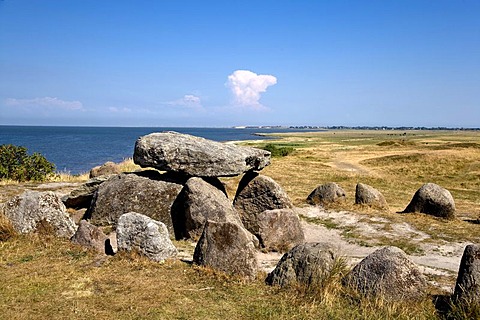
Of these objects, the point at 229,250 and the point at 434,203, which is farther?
the point at 434,203

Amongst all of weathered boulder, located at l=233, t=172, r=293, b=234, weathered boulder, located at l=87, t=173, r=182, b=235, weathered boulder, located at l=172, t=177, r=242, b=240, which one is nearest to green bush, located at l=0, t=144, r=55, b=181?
weathered boulder, located at l=87, t=173, r=182, b=235

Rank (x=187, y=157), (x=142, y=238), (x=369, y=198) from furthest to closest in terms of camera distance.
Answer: (x=369, y=198) < (x=187, y=157) < (x=142, y=238)

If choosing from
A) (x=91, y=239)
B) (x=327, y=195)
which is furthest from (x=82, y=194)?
(x=327, y=195)

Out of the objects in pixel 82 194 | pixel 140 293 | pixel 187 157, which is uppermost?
pixel 187 157

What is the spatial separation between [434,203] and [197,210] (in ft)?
38.5

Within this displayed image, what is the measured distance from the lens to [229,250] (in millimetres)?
9781

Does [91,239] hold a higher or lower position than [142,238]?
lower

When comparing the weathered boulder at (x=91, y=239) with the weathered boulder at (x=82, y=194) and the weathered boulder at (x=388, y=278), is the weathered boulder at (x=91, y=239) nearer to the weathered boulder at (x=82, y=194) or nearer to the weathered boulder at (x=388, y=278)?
the weathered boulder at (x=82, y=194)

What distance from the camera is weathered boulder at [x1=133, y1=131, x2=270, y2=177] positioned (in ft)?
52.8

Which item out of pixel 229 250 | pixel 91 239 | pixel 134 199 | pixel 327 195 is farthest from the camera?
pixel 327 195

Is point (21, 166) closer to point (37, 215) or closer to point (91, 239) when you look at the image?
point (37, 215)

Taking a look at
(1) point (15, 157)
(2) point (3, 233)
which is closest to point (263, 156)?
(2) point (3, 233)

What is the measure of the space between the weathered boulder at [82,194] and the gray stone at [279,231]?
7.85 meters

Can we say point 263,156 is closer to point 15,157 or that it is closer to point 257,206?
point 257,206
